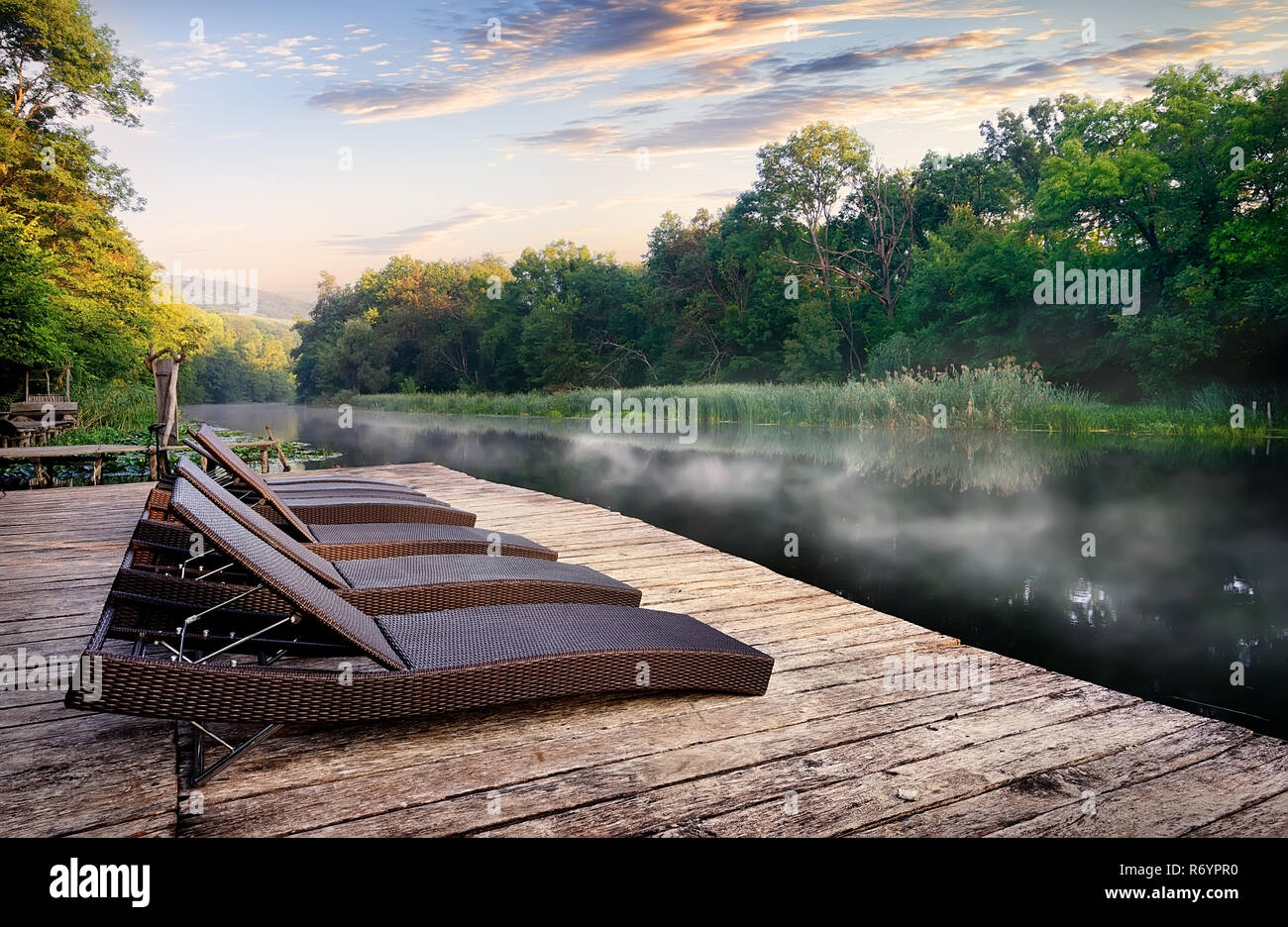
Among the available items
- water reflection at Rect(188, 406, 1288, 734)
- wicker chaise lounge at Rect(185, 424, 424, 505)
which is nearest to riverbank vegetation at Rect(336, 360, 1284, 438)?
water reflection at Rect(188, 406, 1288, 734)

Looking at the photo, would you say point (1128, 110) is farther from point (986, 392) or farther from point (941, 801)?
point (941, 801)

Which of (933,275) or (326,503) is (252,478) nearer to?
(326,503)

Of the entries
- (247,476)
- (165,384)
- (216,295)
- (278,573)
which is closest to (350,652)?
(278,573)

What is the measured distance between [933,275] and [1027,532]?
935 inches

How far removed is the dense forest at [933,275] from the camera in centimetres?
2158

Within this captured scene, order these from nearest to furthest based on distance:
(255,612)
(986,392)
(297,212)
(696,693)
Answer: (255,612)
(696,693)
(986,392)
(297,212)

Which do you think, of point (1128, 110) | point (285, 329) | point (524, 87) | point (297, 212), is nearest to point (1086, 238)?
point (1128, 110)

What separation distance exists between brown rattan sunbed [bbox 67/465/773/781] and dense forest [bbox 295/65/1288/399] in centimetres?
2242

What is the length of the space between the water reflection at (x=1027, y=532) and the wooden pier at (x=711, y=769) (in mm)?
1866

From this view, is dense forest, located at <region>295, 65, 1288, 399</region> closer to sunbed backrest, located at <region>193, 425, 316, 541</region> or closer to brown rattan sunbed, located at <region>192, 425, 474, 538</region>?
brown rattan sunbed, located at <region>192, 425, 474, 538</region>

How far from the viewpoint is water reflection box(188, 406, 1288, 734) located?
15.1 ft
